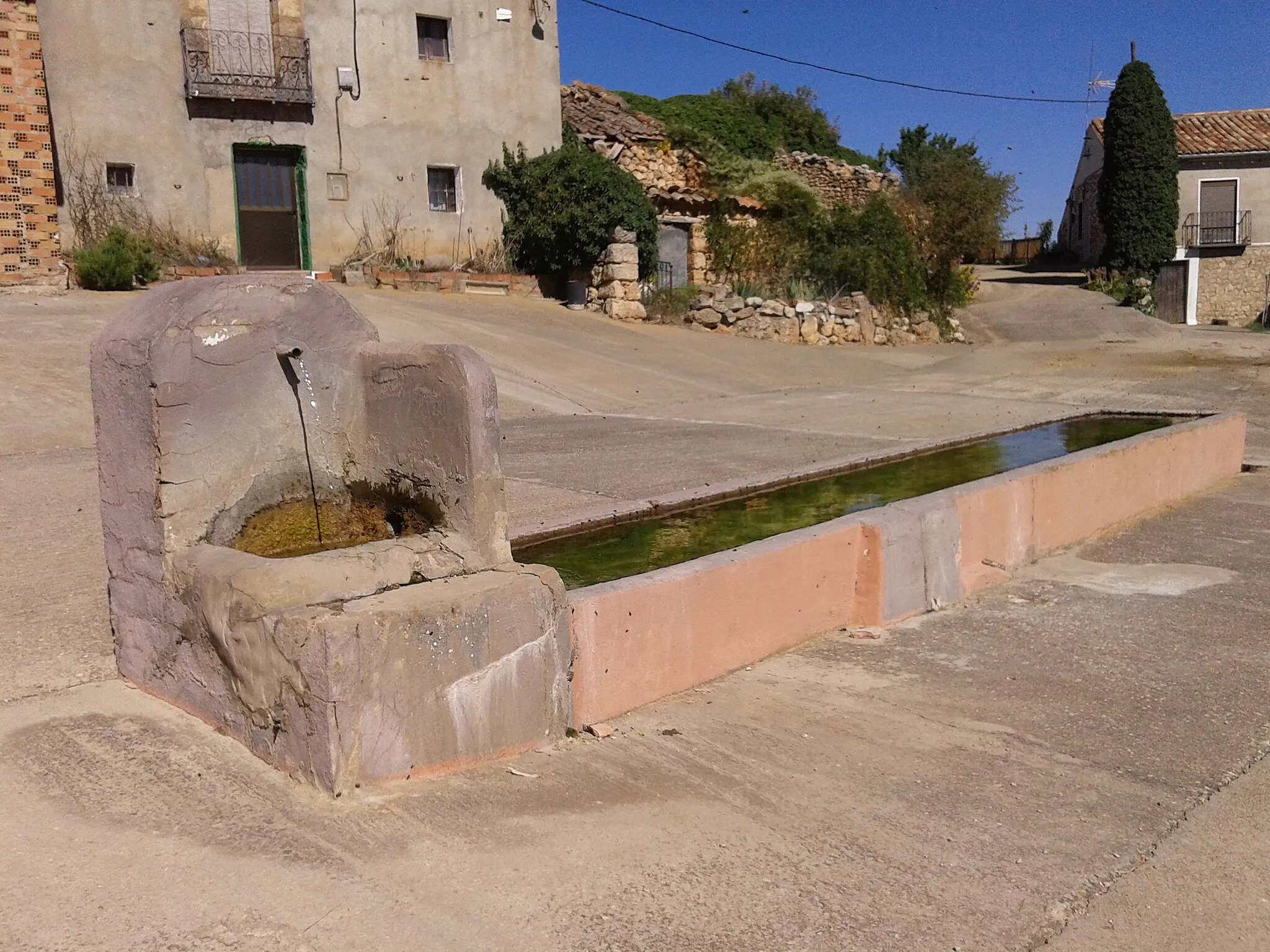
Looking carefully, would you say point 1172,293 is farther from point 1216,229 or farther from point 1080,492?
point 1080,492

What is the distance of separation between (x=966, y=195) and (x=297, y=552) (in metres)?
24.9

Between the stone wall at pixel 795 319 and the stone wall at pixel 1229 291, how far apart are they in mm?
18567

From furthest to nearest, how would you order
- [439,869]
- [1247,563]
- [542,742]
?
[1247,563]
[542,742]
[439,869]

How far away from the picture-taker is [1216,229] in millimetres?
37125

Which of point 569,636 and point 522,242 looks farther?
point 522,242

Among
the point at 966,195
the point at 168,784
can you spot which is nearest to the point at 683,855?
the point at 168,784

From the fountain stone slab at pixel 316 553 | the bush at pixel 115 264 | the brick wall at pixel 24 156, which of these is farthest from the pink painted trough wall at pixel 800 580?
the brick wall at pixel 24 156

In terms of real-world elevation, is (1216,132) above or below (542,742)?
above

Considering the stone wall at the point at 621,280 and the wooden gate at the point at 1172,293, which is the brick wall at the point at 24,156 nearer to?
the stone wall at the point at 621,280

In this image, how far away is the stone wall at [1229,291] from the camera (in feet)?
117

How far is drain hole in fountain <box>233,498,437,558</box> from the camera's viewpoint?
402 centimetres

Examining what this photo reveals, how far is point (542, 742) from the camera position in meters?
3.72

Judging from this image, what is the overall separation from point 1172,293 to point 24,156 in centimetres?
3269

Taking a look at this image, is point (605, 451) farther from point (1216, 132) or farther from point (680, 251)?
point (1216, 132)
